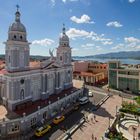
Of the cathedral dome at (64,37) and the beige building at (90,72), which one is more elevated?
the cathedral dome at (64,37)

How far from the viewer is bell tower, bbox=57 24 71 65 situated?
2077 inches

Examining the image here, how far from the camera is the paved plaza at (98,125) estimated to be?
32656 mm

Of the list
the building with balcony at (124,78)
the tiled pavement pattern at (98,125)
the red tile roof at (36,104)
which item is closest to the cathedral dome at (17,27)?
the red tile roof at (36,104)

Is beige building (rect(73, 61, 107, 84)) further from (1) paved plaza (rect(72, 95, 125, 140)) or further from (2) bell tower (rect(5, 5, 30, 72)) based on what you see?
(2) bell tower (rect(5, 5, 30, 72))

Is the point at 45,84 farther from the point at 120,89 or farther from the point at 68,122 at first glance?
the point at 120,89

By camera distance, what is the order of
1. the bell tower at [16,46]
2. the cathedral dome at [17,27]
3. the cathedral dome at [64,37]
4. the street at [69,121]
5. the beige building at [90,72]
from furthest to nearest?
the beige building at [90,72] → the cathedral dome at [64,37] → the cathedral dome at [17,27] → the bell tower at [16,46] → the street at [69,121]

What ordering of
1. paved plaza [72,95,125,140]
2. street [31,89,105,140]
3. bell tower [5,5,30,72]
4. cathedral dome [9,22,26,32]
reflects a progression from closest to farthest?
street [31,89,105,140]
paved plaza [72,95,125,140]
bell tower [5,5,30,72]
cathedral dome [9,22,26,32]

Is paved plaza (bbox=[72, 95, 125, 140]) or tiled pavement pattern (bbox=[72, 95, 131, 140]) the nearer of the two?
tiled pavement pattern (bbox=[72, 95, 131, 140])

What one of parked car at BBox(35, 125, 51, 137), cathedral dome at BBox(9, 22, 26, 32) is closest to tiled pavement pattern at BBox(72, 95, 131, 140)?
parked car at BBox(35, 125, 51, 137)

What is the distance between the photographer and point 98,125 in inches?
1460

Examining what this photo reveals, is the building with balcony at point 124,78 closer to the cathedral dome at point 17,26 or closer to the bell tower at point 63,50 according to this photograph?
the bell tower at point 63,50

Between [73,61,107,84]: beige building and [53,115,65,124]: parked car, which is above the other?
[73,61,107,84]: beige building

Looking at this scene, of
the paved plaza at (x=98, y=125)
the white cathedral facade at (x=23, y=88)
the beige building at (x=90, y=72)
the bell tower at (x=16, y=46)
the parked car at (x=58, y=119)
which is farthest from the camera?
the beige building at (x=90, y=72)

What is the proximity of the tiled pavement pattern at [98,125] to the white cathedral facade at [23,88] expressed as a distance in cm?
850
